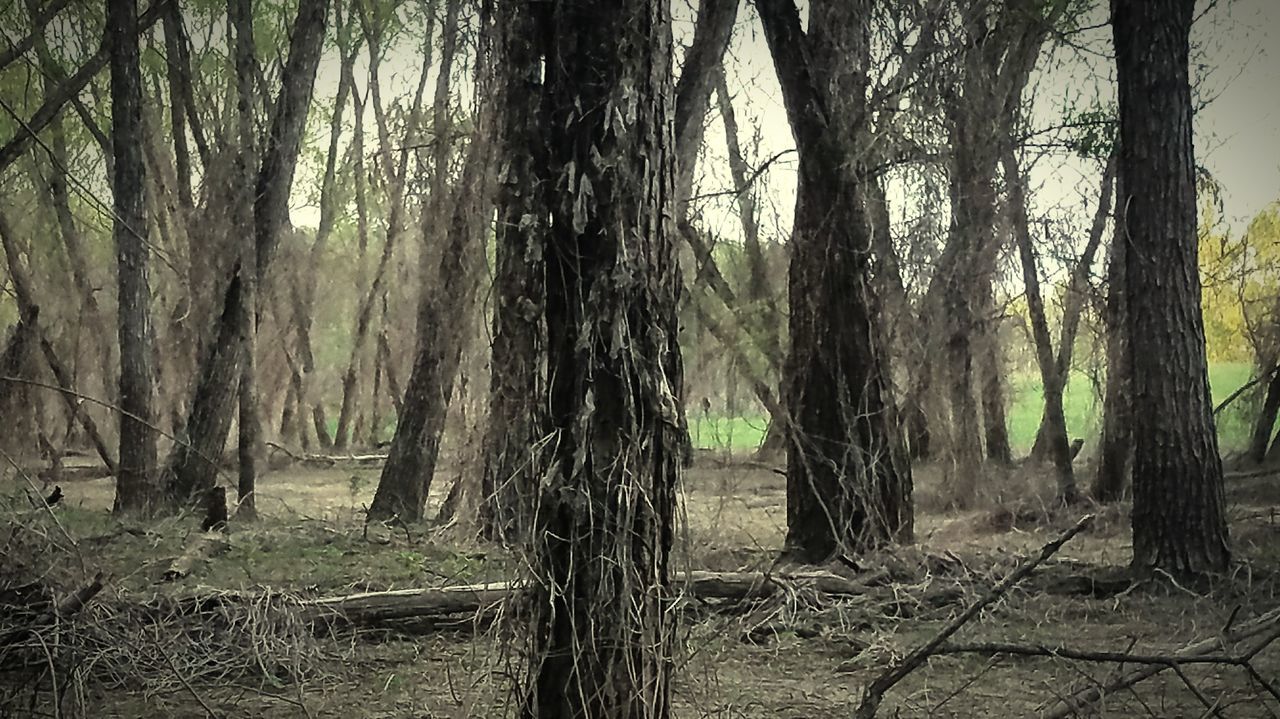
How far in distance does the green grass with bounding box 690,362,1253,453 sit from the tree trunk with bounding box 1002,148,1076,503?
167 mm

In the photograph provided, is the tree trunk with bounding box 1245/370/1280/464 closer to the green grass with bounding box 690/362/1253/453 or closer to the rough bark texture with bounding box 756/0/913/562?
the green grass with bounding box 690/362/1253/453

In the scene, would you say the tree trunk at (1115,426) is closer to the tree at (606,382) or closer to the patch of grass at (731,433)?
the patch of grass at (731,433)

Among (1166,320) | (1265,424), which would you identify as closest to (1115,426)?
(1265,424)

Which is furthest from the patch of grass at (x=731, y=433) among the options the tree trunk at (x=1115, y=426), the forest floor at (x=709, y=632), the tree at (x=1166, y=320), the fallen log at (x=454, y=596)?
the tree trunk at (x=1115, y=426)

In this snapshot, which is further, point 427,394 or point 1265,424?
point 1265,424

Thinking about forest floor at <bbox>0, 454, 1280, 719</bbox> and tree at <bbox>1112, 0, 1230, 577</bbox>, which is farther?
tree at <bbox>1112, 0, 1230, 577</bbox>

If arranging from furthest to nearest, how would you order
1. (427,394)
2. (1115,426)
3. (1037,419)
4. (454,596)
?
(1037,419) → (1115,426) → (427,394) → (454,596)

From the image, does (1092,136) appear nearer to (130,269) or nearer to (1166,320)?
(1166,320)

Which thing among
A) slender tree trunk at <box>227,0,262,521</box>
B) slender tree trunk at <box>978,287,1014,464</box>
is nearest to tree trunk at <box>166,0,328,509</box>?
slender tree trunk at <box>227,0,262,521</box>

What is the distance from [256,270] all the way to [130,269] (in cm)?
75

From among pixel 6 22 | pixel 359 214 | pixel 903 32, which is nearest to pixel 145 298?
pixel 6 22

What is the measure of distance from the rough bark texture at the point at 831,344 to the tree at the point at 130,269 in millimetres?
3808

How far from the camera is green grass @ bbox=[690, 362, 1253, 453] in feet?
20.6

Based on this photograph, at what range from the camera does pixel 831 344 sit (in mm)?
5324
